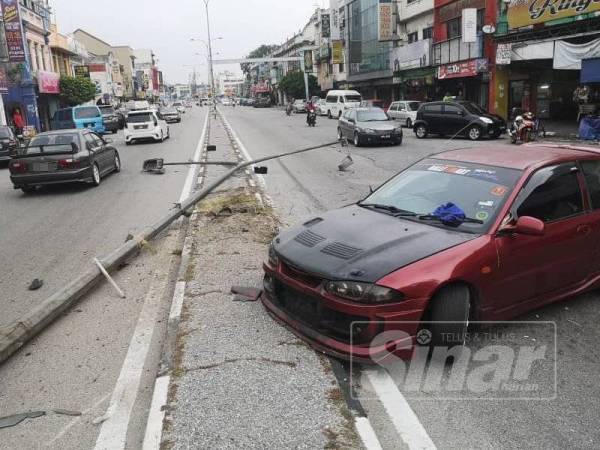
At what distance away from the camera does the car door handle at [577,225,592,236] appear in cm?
502

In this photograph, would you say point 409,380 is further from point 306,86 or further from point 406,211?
point 306,86

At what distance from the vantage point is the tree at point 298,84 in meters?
80.9

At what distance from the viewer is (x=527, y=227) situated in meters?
4.36

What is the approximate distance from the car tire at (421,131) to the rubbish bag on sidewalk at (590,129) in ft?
21.3

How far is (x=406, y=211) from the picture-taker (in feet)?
16.8

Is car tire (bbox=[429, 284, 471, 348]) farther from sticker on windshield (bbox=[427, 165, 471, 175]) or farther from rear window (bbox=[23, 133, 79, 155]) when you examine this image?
rear window (bbox=[23, 133, 79, 155])

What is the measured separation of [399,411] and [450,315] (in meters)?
0.87

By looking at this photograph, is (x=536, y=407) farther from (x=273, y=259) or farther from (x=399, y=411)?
(x=273, y=259)

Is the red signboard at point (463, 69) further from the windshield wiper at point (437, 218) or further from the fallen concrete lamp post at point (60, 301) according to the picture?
the windshield wiper at point (437, 218)

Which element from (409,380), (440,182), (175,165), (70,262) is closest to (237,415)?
(409,380)

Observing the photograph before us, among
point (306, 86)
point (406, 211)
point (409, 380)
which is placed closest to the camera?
point (409, 380)

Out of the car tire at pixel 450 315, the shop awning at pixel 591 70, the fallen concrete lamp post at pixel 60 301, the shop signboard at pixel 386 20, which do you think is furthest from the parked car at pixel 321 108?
the car tire at pixel 450 315

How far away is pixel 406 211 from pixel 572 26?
2332 cm

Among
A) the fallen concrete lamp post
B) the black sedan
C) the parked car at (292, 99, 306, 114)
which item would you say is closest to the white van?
the parked car at (292, 99, 306, 114)
